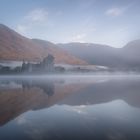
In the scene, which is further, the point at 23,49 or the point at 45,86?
the point at 23,49

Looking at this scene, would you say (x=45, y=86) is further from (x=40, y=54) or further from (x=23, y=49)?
(x=40, y=54)

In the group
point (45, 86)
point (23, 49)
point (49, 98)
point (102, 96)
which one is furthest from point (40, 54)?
point (49, 98)

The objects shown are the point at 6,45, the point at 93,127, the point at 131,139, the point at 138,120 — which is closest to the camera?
the point at 131,139

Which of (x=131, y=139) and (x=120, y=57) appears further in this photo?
(x=120, y=57)

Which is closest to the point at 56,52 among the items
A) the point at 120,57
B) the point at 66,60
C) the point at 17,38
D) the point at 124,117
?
the point at 66,60

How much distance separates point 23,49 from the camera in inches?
5655

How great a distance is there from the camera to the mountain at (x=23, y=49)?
130250mm

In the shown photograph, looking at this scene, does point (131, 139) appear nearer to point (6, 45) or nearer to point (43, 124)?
point (43, 124)

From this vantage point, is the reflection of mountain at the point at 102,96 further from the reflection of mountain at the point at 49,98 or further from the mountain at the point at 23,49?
the mountain at the point at 23,49

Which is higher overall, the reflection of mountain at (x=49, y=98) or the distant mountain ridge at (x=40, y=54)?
the distant mountain ridge at (x=40, y=54)

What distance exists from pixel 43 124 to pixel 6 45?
448 ft

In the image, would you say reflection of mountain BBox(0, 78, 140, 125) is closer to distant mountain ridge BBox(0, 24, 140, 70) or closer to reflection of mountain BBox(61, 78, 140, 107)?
reflection of mountain BBox(61, 78, 140, 107)

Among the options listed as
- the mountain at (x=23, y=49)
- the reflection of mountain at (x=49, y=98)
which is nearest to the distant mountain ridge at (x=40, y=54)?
the mountain at (x=23, y=49)

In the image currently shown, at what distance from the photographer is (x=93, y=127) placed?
30.2ft
